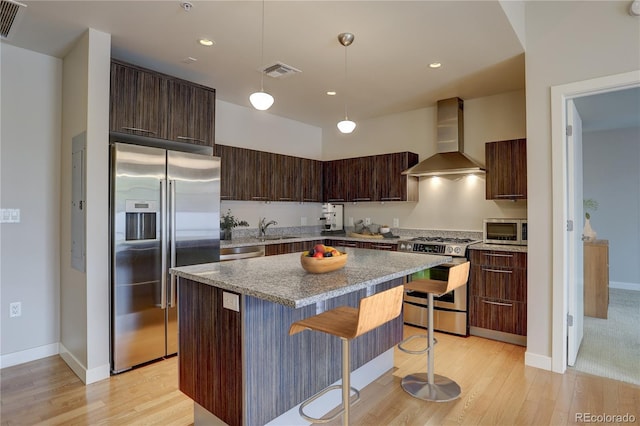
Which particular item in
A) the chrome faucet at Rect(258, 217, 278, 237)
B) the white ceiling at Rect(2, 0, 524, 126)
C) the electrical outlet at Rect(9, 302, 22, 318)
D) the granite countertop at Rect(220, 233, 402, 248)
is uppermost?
the white ceiling at Rect(2, 0, 524, 126)

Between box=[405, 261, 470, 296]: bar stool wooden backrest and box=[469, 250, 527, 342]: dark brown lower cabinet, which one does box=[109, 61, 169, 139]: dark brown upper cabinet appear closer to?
box=[405, 261, 470, 296]: bar stool wooden backrest

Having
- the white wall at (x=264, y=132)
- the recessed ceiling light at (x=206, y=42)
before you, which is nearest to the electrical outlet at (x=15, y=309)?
the white wall at (x=264, y=132)

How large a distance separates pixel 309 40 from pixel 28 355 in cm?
363

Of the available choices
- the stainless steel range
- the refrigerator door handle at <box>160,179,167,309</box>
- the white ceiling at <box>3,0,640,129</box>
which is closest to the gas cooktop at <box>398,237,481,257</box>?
the stainless steel range

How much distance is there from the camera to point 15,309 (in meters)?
3.08

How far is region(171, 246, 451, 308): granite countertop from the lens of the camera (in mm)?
1568

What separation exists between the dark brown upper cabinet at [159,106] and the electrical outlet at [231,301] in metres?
2.01

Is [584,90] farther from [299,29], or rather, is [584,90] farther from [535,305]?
[299,29]

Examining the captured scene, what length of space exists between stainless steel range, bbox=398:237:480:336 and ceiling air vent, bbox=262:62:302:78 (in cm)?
235

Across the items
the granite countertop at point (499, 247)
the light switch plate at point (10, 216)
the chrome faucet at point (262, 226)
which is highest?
the light switch plate at point (10, 216)

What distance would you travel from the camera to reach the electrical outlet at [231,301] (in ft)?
5.90

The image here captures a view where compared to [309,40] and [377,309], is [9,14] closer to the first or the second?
[309,40]

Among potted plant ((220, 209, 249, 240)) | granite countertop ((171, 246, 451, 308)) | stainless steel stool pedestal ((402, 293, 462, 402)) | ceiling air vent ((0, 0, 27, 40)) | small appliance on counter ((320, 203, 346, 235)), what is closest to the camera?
granite countertop ((171, 246, 451, 308))

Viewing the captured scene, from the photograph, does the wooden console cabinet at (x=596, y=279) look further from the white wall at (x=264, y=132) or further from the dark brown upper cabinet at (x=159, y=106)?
the dark brown upper cabinet at (x=159, y=106)
